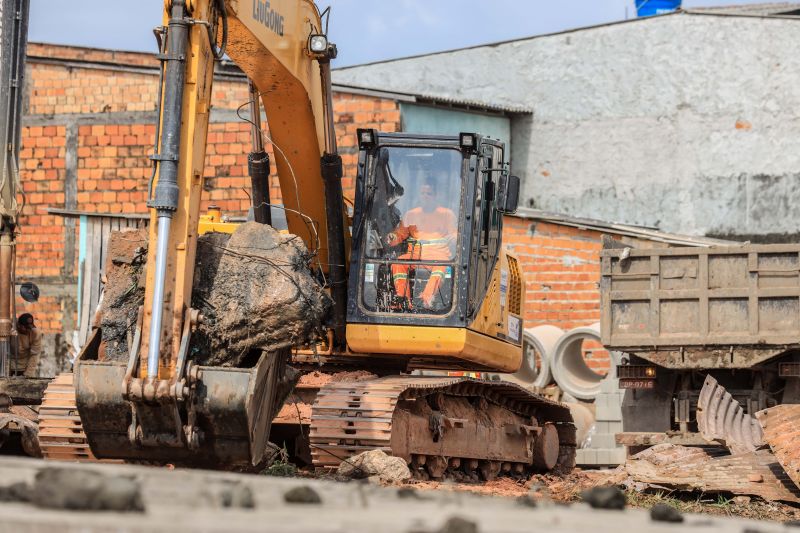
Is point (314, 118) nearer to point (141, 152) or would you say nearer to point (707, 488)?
point (707, 488)

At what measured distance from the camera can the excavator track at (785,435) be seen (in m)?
10.7

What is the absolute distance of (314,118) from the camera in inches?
424

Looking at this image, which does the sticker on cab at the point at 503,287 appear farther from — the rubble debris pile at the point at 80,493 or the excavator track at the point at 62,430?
the rubble debris pile at the point at 80,493

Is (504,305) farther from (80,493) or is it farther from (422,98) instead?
(422,98)

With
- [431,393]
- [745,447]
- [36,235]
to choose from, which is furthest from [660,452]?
[36,235]

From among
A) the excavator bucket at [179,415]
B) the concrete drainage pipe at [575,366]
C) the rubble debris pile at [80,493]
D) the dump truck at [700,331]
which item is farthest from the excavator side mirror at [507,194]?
the concrete drainage pipe at [575,366]

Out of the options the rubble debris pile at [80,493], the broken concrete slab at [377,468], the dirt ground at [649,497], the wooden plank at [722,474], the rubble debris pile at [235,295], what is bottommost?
the dirt ground at [649,497]

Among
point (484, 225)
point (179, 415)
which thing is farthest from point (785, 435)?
point (179, 415)

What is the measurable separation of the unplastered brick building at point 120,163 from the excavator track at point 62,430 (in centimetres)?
1326

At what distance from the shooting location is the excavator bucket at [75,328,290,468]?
27.6 ft

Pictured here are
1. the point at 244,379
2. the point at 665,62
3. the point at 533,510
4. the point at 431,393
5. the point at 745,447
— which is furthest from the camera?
the point at 665,62

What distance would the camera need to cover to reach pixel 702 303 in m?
14.3

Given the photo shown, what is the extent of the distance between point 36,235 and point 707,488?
1680 centimetres

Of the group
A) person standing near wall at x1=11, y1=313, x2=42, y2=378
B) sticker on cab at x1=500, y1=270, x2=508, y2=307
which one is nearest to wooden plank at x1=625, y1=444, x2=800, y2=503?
sticker on cab at x1=500, y1=270, x2=508, y2=307
